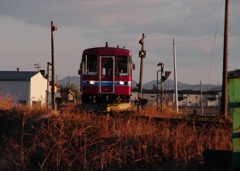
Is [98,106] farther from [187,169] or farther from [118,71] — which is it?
[187,169]

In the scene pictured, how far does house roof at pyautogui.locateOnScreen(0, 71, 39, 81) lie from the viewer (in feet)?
205

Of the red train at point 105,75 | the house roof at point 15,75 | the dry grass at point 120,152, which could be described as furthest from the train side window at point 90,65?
the house roof at point 15,75

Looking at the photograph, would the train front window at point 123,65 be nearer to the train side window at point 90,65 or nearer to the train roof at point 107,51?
the train roof at point 107,51

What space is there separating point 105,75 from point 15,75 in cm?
4466

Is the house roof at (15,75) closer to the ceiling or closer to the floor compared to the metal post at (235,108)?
closer to the ceiling

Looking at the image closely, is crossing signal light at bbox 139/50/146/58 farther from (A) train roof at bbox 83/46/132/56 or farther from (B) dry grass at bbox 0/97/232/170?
(B) dry grass at bbox 0/97/232/170

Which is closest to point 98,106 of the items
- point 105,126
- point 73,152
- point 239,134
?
point 105,126

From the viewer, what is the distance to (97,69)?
69.6 feet

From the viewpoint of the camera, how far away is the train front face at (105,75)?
69.6 feet

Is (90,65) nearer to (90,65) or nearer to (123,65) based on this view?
(90,65)

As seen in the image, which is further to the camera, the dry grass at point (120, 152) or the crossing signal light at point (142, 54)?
the crossing signal light at point (142, 54)

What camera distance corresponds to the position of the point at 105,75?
21250mm

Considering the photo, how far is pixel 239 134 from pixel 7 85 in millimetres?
60144

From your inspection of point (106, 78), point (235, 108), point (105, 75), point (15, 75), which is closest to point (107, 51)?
point (105, 75)
